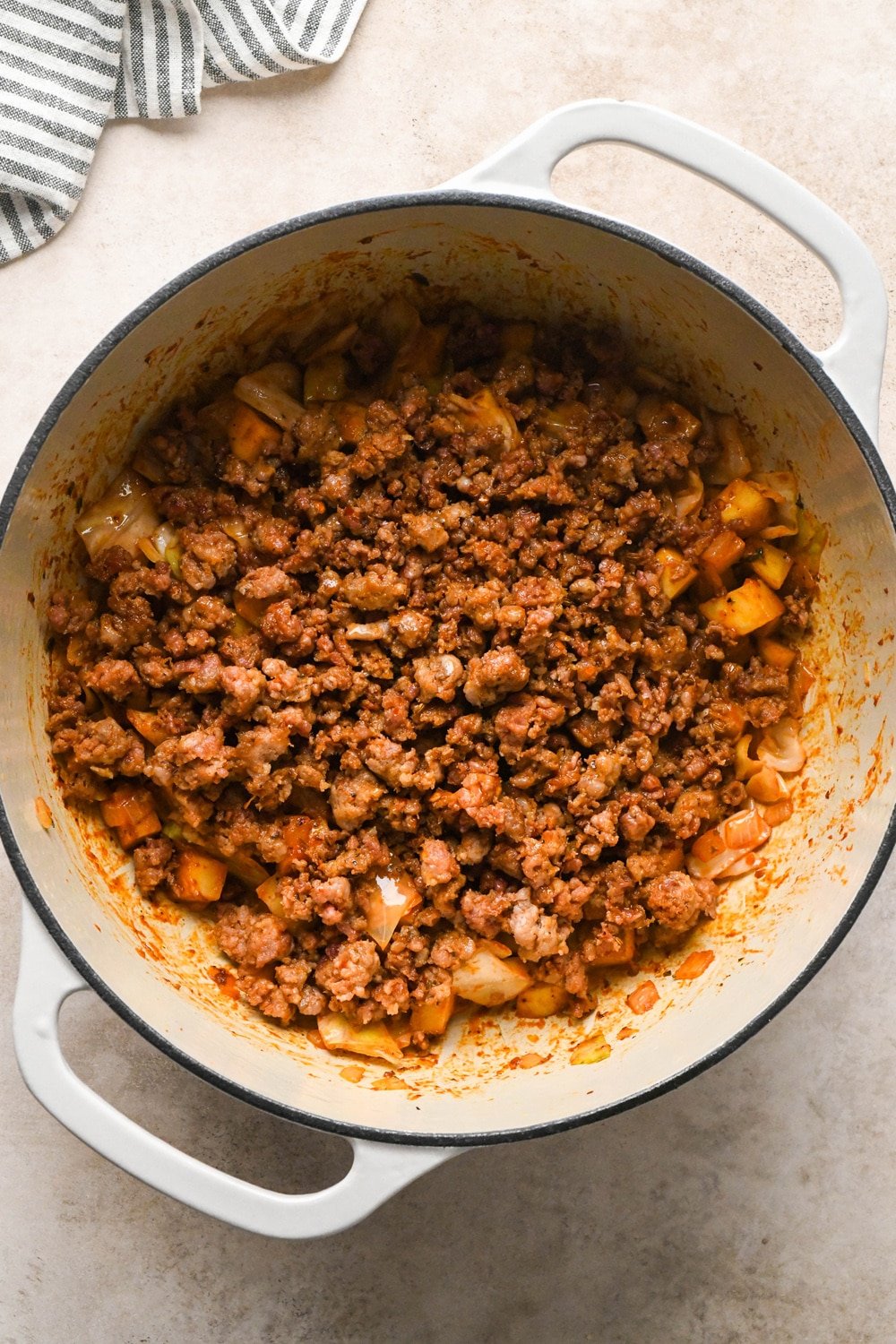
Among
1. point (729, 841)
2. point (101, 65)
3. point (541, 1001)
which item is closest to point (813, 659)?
point (729, 841)

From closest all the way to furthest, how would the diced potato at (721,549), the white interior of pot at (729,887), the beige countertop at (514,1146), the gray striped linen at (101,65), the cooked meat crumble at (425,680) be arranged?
the white interior of pot at (729,887) → the cooked meat crumble at (425,680) → the diced potato at (721,549) → the gray striped linen at (101,65) → the beige countertop at (514,1146)

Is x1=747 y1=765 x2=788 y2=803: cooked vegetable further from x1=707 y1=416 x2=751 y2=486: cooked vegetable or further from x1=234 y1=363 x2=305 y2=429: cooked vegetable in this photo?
x1=234 y1=363 x2=305 y2=429: cooked vegetable

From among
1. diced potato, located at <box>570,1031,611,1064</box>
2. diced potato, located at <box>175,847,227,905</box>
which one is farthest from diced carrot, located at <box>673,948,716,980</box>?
diced potato, located at <box>175,847,227,905</box>

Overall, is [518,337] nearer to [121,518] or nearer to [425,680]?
[425,680]

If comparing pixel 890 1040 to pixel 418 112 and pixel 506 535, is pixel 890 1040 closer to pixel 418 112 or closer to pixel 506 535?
pixel 506 535

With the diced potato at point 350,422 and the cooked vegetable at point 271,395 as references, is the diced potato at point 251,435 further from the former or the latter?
the diced potato at point 350,422

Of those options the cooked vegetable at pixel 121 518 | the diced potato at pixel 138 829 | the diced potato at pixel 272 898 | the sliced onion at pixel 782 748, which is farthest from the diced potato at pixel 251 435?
the sliced onion at pixel 782 748
